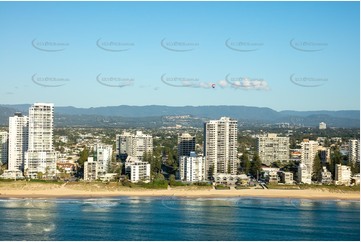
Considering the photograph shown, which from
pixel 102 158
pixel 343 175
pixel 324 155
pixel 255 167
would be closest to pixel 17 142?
pixel 102 158

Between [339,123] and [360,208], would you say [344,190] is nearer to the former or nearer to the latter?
[360,208]

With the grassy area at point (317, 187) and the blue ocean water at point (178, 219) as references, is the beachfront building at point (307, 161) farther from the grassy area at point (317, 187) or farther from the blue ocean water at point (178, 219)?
the blue ocean water at point (178, 219)

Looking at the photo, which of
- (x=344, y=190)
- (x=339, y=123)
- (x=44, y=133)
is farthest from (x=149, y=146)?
(x=339, y=123)

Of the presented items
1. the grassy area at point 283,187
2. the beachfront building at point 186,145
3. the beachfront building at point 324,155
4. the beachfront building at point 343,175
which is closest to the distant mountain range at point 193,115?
the beachfront building at point 324,155

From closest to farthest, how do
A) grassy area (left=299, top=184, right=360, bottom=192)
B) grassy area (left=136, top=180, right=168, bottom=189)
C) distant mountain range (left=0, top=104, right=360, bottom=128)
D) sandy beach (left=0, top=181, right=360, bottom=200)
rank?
sandy beach (left=0, top=181, right=360, bottom=200)
grassy area (left=136, top=180, right=168, bottom=189)
grassy area (left=299, top=184, right=360, bottom=192)
distant mountain range (left=0, top=104, right=360, bottom=128)

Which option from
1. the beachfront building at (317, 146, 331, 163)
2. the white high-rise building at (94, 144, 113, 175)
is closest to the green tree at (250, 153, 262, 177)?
the beachfront building at (317, 146, 331, 163)

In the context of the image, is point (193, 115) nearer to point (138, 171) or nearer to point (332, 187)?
point (138, 171)

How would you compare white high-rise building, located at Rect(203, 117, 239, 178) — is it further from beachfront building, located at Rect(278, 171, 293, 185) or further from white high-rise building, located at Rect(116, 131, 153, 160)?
white high-rise building, located at Rect(116, 131, 153, 160)
